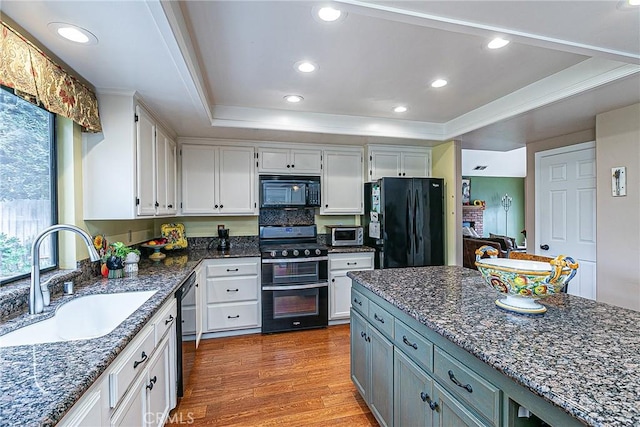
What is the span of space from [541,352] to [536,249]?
371 centimetres

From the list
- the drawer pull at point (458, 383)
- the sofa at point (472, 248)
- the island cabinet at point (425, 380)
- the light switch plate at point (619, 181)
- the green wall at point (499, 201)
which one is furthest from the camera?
the green wall at point (499, 201)

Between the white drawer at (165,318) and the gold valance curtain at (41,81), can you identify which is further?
the white drawer at (165,318)

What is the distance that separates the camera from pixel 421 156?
13.3ft

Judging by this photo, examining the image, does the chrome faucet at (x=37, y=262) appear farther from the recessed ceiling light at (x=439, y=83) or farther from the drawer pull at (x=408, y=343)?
the recessed ceiling light at (x=439, y=83)

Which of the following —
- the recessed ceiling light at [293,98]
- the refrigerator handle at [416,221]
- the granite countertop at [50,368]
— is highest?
the recessed ceiling light at [293,98]

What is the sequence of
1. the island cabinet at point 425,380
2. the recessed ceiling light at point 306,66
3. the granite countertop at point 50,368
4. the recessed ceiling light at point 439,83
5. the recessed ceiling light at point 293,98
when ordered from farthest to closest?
the recessed ceiling light at point 293,98
the recessed ceiling light at point 439,83
the recessed ceiling light at point 306,66
the island cabinet at point 425,380
the granite countertop at point 50,368

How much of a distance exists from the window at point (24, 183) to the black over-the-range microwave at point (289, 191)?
80.3 inches

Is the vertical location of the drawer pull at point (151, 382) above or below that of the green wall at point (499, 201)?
below

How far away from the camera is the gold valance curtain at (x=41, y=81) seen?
52.9 inches

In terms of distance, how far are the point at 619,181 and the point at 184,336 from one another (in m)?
3.87

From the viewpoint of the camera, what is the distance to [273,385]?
238 cm

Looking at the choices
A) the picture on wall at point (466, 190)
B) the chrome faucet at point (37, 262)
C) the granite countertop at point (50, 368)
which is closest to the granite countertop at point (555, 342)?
the granite countertop at point (50, 368)

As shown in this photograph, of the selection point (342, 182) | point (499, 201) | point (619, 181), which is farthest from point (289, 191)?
point (499, 201)

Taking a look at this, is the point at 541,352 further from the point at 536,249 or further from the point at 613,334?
the point at 536,249
